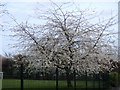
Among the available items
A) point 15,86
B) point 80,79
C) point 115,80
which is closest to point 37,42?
point 80,79

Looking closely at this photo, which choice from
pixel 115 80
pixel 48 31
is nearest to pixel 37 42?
pixel 48 31

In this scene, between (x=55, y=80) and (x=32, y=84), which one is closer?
(x=32, y=84)

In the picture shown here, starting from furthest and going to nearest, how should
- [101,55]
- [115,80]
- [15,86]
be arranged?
[115,80], [101,55], [15,86]

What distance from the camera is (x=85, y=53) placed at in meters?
17.5

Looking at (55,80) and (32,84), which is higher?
(55,80)

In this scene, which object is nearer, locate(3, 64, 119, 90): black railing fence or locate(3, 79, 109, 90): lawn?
locate(3, 64, 119, 90): black railing fence

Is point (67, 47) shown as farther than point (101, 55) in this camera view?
No

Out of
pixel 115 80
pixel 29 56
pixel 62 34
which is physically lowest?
pixel 115 80

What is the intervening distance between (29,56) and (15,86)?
4.94 metres

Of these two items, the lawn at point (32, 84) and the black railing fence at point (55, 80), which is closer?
the black railing fence at point (55, 80)

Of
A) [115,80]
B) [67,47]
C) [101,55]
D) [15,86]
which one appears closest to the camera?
[15,86]

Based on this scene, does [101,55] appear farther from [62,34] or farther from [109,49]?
[62,34]

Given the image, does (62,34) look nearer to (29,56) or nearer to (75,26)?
(75,26)

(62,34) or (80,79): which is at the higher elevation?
(62,34)
